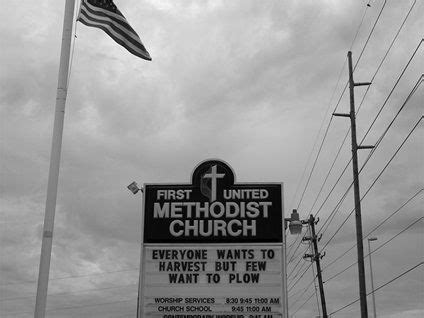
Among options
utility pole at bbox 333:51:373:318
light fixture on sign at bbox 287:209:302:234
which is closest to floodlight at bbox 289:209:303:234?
light fixture on sign at bbox 287:209:302:234

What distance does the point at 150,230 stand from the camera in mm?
15289

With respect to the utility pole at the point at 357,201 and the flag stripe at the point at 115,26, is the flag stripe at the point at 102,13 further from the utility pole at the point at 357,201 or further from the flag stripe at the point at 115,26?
the utility pole at the point at 357,201

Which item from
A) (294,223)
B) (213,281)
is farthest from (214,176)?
(294,223)

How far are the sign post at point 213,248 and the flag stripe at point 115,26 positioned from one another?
3385mm

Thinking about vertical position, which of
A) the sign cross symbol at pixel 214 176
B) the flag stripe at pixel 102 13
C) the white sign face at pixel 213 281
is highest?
the flag stripe at pixel 102 13

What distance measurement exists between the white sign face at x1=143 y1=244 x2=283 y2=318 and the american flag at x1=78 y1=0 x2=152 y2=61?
455 centimetres

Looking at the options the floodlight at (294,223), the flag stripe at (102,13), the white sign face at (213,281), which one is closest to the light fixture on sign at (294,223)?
the floodlight at (294,223)

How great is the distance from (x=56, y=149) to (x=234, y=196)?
4.37m

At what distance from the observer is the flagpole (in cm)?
1220

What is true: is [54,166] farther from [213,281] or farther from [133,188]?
[133,188]

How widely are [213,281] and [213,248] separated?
2.43 feet

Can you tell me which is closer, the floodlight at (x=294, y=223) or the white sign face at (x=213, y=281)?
the white sign face at (x=213, y=281)

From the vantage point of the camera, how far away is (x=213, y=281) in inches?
586

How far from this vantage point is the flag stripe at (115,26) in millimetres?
13602
